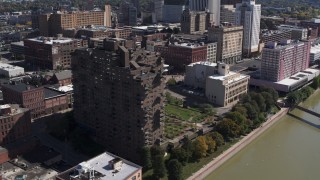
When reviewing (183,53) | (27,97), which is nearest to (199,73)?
(183,53)

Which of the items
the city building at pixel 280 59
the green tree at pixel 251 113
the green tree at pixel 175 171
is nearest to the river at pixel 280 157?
the green tree at pixel 251 113

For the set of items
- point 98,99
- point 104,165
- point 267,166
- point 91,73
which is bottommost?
point 267,166

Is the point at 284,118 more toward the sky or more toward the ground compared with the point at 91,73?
more toward the ground

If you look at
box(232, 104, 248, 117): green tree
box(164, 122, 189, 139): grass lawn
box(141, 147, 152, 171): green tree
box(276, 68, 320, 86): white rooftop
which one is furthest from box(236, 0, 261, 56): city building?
box(141, 147, 152, 171): green tree

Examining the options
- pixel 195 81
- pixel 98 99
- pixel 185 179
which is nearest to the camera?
pixel 185 179

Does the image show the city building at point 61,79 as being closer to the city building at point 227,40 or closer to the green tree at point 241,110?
the green tree at point 241,110

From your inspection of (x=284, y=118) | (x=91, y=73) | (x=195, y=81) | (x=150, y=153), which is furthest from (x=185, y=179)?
(x=195, y=81)

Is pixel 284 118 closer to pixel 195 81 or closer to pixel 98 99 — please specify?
pixel 195 81

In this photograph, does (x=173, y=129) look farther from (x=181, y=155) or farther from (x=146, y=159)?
(x=146, y=159)
